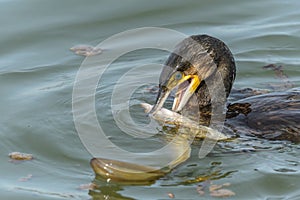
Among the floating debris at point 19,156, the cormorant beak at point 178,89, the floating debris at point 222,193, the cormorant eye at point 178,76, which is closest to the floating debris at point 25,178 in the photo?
the floating debris at point 19,156

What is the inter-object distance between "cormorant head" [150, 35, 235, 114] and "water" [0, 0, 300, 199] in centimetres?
54

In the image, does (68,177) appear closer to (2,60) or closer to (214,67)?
(214,67)

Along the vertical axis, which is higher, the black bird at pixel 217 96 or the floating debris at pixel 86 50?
the floating debris at pixel 86 50

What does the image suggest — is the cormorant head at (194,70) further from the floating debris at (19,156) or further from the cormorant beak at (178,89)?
the floating debris at (19,156)

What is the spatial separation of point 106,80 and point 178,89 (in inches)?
61.8

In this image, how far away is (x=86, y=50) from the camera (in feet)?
31.8

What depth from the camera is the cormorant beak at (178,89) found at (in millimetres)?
7152

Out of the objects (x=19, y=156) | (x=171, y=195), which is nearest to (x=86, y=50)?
(x=19, y=156)

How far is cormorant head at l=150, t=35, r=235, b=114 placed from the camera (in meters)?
7.18

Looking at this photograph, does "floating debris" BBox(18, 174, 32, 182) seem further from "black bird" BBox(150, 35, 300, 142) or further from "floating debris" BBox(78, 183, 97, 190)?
"black bird" BBox(150, 35, 300, 142)

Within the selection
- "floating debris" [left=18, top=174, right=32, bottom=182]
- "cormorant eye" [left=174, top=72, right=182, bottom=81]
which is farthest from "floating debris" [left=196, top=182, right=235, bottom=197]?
"floating debris" [left=18, top=174, right=32, bottom=182]

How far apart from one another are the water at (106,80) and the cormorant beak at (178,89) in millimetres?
401

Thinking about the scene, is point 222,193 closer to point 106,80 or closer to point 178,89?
point 178,89

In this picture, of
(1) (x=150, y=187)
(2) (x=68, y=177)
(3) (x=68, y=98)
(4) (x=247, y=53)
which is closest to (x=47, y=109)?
(3) (x=68, y=98)
